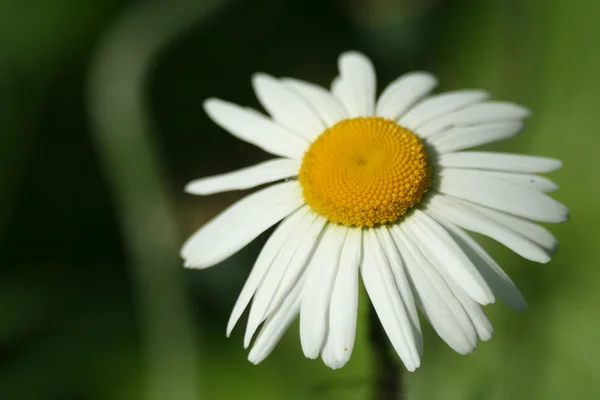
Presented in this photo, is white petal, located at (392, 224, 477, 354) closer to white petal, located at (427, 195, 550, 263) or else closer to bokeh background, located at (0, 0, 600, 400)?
white petal, located at (427, 195, 550, 263)

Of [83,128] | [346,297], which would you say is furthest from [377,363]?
[83,128]

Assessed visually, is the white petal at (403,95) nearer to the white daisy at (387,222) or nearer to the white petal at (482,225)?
the white daisy at (387,222)

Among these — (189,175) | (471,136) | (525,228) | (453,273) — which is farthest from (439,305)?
(189,175)

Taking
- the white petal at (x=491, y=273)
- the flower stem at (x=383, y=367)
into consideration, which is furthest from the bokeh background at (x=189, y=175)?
the white petal at (x=491, y=273)

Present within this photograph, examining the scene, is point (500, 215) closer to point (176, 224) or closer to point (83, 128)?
point (176, 224)

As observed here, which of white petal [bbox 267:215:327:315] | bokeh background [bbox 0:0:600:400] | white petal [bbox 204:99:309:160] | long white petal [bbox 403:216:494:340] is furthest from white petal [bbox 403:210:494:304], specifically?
bokeh background [bbox 0:0:600:400]

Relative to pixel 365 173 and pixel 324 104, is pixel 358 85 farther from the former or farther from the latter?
pixel 365 173

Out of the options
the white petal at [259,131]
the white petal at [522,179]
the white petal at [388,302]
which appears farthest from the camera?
the white petal at [259,131]
